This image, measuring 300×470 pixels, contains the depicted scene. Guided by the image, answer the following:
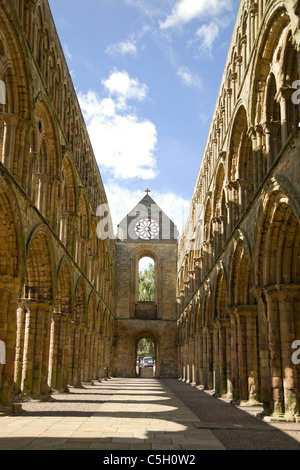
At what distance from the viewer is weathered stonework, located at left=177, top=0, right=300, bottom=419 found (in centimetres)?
1249

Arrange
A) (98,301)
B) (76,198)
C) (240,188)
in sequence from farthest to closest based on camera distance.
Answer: (98,301)
(76,198)
(240,188)

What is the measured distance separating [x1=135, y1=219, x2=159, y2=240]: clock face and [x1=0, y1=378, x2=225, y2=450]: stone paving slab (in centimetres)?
3338

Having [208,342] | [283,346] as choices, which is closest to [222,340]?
[208,342]

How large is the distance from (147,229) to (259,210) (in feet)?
116

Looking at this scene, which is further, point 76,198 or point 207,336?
point 207,336

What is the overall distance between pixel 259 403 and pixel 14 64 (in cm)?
1217

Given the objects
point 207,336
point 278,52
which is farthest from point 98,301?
point 278,52

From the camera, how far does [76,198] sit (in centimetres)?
2342

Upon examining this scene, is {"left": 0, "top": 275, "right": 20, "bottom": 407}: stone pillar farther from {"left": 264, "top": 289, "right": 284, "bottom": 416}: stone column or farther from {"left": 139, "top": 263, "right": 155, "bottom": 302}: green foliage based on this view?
{"left": 139, "top": 263, "right": 155, "bottom": 302}: green foliage

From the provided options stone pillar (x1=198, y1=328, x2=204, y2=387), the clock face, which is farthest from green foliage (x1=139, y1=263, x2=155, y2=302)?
stone pillar (x1=198, y1=328, x2=204, y2=387)

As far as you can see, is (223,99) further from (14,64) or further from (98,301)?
(98,301)

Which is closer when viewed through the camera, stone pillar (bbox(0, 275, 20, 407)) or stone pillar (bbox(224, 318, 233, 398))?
stone pillar (bbox(0, 275, 20, 407))

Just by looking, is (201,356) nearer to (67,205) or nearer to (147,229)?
(67,205)

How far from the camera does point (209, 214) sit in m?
26.5
